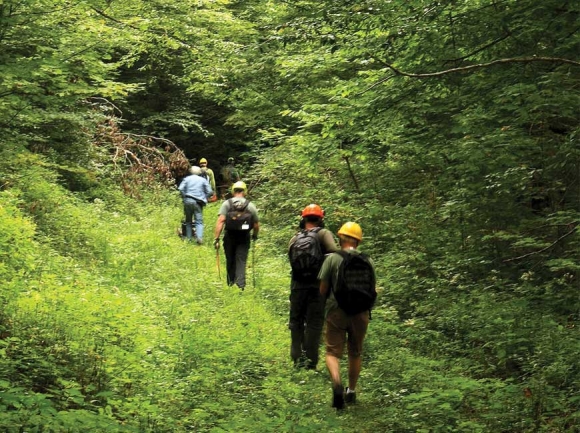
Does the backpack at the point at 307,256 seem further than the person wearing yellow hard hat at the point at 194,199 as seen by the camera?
No

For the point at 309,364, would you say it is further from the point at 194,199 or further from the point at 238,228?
the point at 194,199

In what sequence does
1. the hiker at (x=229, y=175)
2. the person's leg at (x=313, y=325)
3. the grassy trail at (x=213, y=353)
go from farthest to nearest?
the hiker at (x=229, y=175)
the person's leg at (x=313, y=325)
the grassy trail at (x=213, y=353)

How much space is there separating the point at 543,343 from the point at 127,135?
17413 millimetres

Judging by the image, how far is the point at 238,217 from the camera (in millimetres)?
11062

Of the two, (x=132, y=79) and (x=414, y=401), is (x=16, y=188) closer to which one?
(x=414, y=401)

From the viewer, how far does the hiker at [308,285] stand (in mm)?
8062

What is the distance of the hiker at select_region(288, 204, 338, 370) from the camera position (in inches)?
317

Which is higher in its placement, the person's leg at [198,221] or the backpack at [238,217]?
the backpack at [238,217]

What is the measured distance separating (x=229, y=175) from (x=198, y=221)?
28.9ft

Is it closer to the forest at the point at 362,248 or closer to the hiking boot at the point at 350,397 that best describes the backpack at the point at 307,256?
the forest at the point at 362,248

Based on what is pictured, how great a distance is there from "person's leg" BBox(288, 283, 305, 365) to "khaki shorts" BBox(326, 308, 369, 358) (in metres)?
1.02

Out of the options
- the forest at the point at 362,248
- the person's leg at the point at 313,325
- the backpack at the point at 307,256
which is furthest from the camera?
the person's leg at the point at 313,325

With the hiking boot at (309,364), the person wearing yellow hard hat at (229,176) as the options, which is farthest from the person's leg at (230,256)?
the person wearing yellow hard hat at (229,176)

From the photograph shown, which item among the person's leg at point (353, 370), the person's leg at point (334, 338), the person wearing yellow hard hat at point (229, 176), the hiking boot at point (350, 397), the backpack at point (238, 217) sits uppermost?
the person wearing yellow hard hat at point (229, 176)
